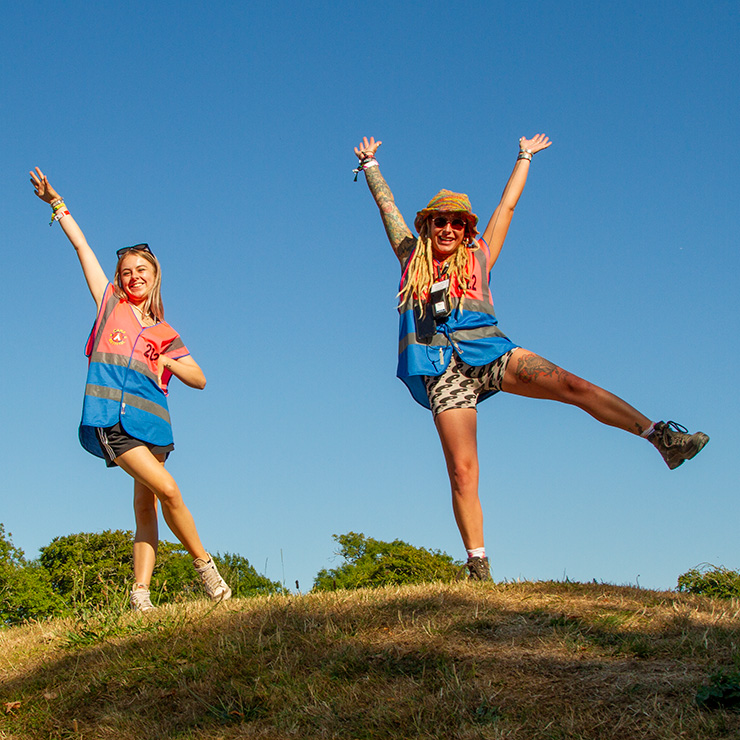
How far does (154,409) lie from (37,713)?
232cm

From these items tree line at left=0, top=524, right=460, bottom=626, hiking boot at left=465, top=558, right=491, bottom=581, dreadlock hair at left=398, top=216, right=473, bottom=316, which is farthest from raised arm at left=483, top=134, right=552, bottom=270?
tree line at left=0, top=524, right=460, bottom=626

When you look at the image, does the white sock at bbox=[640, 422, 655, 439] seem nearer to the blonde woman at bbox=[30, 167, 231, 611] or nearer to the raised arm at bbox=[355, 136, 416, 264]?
the raised arm at bbox=[355, 136, 416, 264]

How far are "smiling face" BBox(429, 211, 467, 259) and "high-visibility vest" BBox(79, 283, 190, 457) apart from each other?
7.38 ft

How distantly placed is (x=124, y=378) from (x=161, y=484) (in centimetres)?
83

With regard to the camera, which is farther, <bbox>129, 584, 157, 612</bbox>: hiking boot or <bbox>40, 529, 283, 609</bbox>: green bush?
<bbox>40, 529, 283, 609</bbox>: green bush

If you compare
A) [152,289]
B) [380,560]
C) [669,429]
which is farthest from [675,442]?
[380,560]

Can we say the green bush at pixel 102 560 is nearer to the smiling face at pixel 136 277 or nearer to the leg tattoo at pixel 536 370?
the smiling face at pixel 136 277

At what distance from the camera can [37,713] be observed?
4543 mm

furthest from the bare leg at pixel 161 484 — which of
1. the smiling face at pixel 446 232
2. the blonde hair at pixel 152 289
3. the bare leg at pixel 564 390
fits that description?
the smiling face at pixel 446 232

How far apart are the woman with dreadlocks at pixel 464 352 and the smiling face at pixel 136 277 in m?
1.99

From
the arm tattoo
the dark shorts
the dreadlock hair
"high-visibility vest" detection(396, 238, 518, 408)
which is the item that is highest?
the arm tattoo

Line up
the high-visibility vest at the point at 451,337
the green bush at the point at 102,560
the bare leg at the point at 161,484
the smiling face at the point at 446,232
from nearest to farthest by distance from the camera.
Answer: the bare leg at the point at 161,484
the high-visibility vest at the point at 451,337
the smiling face at the point at 446,232
the green bush at the point at 102,560

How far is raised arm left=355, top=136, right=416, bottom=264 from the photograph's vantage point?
6.97 meters

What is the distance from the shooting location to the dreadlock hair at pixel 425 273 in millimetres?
6512
